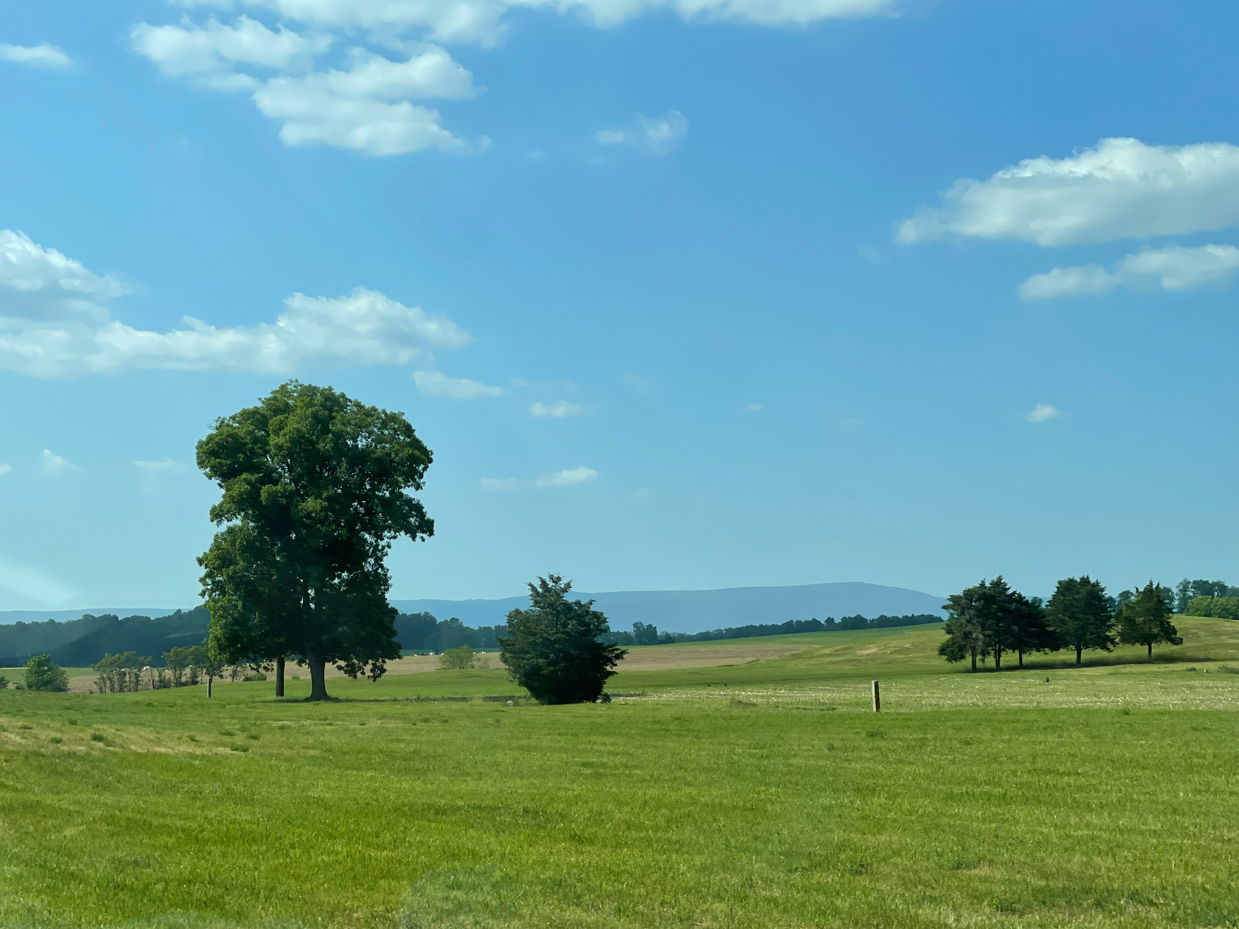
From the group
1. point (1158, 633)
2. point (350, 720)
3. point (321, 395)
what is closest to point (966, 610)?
point (1158, 633)

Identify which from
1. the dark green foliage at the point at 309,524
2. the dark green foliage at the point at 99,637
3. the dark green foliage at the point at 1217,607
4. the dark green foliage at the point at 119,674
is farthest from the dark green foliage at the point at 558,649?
the dark green foliage at the point at 1217,607

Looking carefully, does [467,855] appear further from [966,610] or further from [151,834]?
[966,610]

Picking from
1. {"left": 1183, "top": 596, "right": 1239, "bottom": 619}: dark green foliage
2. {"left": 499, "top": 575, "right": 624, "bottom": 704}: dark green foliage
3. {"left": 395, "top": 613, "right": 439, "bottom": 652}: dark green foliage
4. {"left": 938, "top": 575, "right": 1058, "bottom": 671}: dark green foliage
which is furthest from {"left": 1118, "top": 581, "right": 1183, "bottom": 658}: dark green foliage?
{"left": 395, "top": 613, "right": 439, "bottom": 652}: dark green foliage

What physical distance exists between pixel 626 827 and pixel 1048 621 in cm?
9658

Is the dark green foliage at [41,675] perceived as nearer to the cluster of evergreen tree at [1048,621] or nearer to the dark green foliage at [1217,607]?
the cluster of evergreen tree at [1048,621]

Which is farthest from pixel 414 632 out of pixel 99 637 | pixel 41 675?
pixel 41 675

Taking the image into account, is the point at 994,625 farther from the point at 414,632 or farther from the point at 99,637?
the point at 99,637

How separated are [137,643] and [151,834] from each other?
6563 inches

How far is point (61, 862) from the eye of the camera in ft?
35.3

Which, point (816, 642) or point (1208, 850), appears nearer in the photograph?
point (1208, 850)

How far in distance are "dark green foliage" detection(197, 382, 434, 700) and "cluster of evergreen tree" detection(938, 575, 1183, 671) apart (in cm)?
5778

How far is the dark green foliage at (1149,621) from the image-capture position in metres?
103

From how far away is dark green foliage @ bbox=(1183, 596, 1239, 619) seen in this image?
177375mm

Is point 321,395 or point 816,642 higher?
point 321,395
